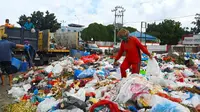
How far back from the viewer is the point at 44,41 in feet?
47.2

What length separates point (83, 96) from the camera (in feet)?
17.3

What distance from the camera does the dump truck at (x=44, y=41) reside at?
41.1 ft

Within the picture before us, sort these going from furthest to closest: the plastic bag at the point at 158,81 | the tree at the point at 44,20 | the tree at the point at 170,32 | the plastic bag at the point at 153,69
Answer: the tree at the point at 170,32, the tree at the point at 44,20, the plastic bag at the point at 153,69, the plastic bag at the point at 158,81

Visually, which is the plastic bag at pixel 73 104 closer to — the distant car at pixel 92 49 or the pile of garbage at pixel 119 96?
the pile of garbage at pixel 119 96

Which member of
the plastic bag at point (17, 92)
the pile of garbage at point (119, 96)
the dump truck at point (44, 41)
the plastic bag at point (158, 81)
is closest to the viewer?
the pile of garbage at point (119, 96)

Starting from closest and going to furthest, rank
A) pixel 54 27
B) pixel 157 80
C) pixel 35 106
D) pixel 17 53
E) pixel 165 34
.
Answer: pixel 35 106 → pixel 157 80 → pixel 17 53 → pixel 54 27 → pixel 165 34

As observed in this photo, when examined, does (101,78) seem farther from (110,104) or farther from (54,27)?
(54,27)

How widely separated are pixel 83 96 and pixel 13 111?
4.58ft

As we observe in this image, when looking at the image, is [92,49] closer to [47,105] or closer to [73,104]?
[47,105]

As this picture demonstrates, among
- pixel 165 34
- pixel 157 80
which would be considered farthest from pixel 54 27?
pixel 157 80

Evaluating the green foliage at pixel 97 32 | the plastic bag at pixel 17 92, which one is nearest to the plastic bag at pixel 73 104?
the plastic bag at pixel 17 92

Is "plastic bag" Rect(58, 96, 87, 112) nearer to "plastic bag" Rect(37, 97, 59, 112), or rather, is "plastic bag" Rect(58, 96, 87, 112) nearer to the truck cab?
"plastic bag" Rect(37, 97, 59, 112)

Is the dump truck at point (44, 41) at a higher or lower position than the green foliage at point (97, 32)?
lower

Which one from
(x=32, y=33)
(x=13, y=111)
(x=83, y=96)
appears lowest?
(x=13, y=111)
